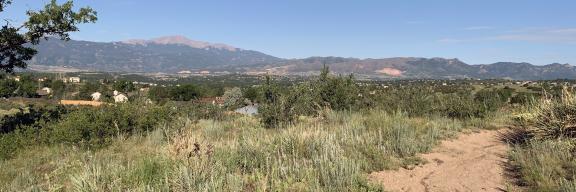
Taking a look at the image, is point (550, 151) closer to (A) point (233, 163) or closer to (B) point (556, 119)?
(B) point (556, 119)

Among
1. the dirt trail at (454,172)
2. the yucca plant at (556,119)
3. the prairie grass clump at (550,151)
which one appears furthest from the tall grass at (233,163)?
the yucca plant at (556,119)

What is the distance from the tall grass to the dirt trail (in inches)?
13.1

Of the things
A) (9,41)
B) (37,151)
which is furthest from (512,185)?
(9,41)

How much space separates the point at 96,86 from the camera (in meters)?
110

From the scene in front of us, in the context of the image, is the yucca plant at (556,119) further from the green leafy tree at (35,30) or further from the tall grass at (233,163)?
the green leafy tree at (35,30)

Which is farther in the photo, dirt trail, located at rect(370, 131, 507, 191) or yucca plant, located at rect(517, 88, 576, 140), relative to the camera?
yucca plant, located at rect(517, 88, 576, 140)

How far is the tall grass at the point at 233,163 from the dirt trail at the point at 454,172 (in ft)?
1.09

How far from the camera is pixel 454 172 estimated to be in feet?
28.6

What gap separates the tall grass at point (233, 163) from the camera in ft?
22.2

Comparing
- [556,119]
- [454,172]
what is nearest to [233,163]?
[454,172]

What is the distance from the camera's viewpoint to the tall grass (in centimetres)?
678

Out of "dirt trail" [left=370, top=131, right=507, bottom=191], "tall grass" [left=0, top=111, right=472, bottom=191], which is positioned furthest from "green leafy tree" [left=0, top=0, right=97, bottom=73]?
"dirt trail" [left=370, top=131, right=507, bottom=191]

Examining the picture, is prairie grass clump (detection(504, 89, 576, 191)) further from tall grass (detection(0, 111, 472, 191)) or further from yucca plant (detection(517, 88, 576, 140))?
tall grass (detection(0, 111, 472, 191))

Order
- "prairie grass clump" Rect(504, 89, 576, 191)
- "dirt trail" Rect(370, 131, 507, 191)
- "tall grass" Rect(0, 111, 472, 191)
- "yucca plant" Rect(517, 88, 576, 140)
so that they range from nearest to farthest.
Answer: "tall grass" Rect(0, 111, 472, 191) → "prairie grass clump" Rect(504, 89, 576, 191) → "dirt trail" Rect(370, 131, 507, 191) → "yucca plant" Rect(517, 88, 576, 140)
